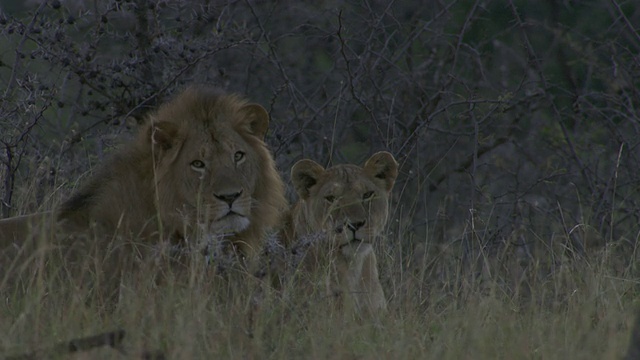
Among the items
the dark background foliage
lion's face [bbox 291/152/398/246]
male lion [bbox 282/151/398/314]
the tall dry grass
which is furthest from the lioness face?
the dark background foliage

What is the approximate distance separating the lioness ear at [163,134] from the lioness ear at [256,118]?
0.35 metres

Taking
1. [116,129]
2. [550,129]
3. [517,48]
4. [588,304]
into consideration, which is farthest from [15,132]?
[517,48]

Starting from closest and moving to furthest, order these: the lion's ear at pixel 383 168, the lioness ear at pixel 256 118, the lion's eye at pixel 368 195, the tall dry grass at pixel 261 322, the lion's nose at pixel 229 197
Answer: the tall dry grass at pixel 261 322 → the lion's nose at pixel 229 197 → the lioness ear at pixel 256 118 → the lion's eye at pixel 368 195 → the lion's ear at pixel 383 168

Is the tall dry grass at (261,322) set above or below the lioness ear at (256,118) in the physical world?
below

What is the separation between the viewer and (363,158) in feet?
30.1

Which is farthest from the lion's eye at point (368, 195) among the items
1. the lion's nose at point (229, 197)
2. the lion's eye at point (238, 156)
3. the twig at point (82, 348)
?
the twig at point (82, 348)

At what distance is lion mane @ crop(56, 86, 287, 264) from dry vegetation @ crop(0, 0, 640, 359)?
0.30 metres

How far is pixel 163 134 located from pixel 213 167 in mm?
297

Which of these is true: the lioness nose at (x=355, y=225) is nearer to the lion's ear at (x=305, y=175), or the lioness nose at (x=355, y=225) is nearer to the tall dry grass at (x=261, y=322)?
the lion's ear at (x=305, y=175)

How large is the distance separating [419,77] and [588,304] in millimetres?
5013

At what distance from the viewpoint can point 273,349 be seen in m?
4.24

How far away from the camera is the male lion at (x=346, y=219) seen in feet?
19.0

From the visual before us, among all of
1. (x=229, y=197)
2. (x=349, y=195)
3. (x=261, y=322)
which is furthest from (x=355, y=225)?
(x=261, y=322)

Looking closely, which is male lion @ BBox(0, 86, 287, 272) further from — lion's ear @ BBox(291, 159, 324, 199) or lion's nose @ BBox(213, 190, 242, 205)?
lion's ear @ BBox(291, 159, 324, 199)
